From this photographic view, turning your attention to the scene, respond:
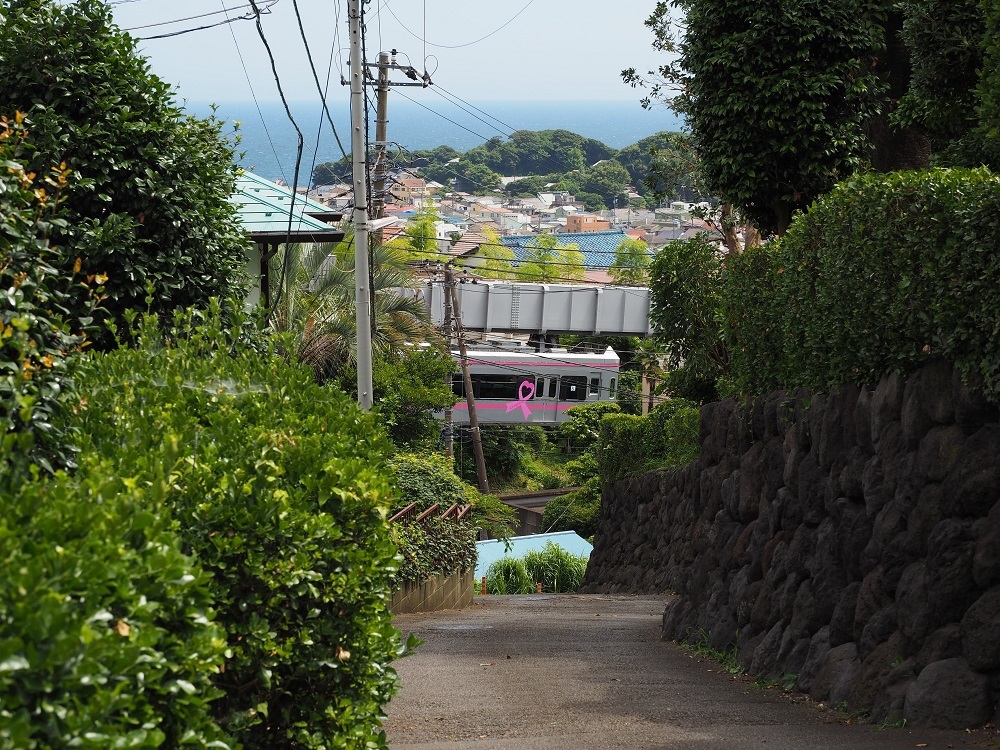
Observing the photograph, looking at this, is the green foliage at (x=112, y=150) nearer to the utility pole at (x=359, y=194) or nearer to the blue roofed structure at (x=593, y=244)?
the utility pole at (x=359, y=194)

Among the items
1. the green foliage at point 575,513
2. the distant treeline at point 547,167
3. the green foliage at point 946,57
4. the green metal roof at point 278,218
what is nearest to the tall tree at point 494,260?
the green foliage at point 575,513

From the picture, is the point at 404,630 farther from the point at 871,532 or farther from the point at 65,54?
the point at 65,54

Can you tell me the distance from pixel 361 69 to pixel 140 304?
8.23 metres

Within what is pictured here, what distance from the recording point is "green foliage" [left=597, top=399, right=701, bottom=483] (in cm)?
1934

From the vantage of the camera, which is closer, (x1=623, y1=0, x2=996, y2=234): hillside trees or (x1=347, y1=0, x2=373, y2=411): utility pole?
(x1=623, y1=0, x2=996, y2=234): hillside trees

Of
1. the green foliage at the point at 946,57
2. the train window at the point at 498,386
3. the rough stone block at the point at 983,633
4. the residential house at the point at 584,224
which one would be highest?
the residential house at the point at 584,224

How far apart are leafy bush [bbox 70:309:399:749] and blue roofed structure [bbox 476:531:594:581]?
1923cm

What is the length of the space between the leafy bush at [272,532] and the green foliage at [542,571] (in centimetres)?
1949

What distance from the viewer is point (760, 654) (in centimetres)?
859

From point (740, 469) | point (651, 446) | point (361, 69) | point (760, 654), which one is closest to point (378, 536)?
point (760, 654)

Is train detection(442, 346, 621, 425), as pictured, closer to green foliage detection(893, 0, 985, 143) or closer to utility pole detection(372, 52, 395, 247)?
utility pole detection(372, 52, 395, 247)

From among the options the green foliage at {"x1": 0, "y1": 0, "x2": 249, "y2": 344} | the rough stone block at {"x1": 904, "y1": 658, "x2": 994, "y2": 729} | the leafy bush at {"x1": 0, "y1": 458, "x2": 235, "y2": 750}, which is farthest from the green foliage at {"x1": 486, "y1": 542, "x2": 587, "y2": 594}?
the leafy bush at {"x1": 0, "y1": 458, "x2": 235, "y2": 750}

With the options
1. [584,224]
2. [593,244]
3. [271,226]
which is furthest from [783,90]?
[584,224]

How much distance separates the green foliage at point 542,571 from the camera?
23.9m
